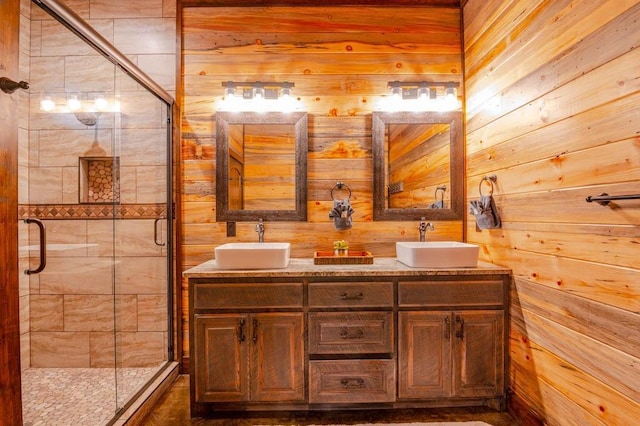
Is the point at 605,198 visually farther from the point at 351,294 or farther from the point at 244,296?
the point at 244,296

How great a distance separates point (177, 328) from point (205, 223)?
0.84 m

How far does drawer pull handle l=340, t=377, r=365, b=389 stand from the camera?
1941mm

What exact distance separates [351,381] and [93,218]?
216cm

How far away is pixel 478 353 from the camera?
1965mm

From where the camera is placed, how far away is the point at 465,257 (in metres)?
2.01

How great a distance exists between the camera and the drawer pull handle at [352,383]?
1.94 metres

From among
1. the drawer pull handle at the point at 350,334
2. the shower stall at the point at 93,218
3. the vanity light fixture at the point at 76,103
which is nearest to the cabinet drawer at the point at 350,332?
the drawer pull handle at the point at 350,334

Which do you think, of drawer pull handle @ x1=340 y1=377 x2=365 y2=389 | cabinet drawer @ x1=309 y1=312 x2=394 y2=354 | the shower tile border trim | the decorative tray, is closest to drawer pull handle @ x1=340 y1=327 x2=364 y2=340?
cabinet drawer @ x1=309 y1=312 x2=394 y2=354

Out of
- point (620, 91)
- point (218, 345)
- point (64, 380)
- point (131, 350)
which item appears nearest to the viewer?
point (620, 91)

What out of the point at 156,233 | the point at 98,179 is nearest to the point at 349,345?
the point at 156,233

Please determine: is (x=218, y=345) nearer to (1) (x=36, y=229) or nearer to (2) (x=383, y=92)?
(1) (x=36, y=229)

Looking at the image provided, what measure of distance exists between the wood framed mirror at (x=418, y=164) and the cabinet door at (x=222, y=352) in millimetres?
1317

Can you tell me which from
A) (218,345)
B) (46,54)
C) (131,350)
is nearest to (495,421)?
(218,345)

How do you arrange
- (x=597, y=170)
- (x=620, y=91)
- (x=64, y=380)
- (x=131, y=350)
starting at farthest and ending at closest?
(x=131, y=350) → (x=64, y=380) → (x=597, y=170) → (x=620, y=91)
